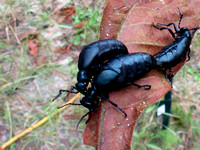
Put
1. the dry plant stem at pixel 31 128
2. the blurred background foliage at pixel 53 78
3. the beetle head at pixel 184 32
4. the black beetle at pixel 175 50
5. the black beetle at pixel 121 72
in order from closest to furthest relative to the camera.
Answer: the black beetle at pixel 121 72, the black beetle at pixel 175 50, the beetle head at pixel 184 32, the dry plant stem at pixel 31 128, the blurred background foliage at pixel 53 78

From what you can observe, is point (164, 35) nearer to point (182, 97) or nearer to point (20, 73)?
point (182, 97)

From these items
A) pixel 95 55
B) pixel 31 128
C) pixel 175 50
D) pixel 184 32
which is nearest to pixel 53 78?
pixel 31 128

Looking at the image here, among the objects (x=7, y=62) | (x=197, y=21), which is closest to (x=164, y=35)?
(x=197, y=21)

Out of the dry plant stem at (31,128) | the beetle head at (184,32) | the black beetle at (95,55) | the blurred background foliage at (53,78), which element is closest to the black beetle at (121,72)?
the black beetle at (95,55)

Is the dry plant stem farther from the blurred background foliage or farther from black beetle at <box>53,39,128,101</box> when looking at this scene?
black beetle at <box>53,39,128,101</box>

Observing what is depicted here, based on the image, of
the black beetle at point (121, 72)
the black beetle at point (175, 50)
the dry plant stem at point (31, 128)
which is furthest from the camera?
the dry plant stem at point (31, 128)

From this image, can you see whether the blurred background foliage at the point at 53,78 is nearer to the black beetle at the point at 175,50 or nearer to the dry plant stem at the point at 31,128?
the dry plant stem at the point at 31,128

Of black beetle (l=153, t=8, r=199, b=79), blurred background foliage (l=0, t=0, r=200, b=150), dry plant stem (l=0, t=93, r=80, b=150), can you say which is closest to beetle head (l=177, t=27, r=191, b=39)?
black beetle (l=153, t=8, r=199, b=79)

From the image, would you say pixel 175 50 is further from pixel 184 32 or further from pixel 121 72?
pixel 121 72

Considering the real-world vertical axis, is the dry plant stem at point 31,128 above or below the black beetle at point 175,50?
below

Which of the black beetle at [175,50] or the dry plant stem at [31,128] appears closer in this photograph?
the black beetle at [175,50]
